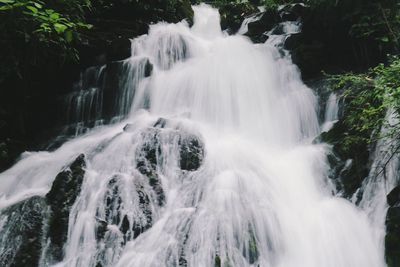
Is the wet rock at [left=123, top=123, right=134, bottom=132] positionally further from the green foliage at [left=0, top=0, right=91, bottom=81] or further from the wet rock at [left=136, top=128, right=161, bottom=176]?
the green foliage at [left=0, top=0, right=91, bottom=81]

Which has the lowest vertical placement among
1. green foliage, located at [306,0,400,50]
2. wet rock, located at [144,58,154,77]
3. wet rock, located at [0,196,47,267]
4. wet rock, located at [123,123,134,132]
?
wet rock, located at [0,196,47,267]

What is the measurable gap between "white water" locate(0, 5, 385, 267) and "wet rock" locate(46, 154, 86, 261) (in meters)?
0.12

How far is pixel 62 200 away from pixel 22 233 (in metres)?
0.74

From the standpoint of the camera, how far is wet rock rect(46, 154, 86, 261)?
5.37 meters

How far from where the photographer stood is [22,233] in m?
5.40

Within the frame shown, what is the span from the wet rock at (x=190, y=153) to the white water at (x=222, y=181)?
139 mm

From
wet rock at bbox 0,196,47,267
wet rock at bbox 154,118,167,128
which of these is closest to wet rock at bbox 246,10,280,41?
wet rock at bbox 154,118,167,128

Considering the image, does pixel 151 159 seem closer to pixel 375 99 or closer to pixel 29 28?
pixel 29 28

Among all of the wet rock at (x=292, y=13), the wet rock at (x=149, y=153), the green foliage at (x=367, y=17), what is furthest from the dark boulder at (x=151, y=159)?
the wet rock at (x=292, y=13)

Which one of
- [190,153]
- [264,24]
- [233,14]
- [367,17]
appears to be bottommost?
[190,153]

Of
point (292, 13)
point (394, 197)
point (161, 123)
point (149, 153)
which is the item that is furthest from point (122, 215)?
point (292, 13)

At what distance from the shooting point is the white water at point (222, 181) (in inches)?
201

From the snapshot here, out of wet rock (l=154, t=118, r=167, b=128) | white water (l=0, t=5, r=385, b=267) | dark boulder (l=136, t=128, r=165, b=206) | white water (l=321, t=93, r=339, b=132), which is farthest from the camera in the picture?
white water (l=321, t=93, r=339, b=132)

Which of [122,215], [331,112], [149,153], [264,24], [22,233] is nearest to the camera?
[22,233]
